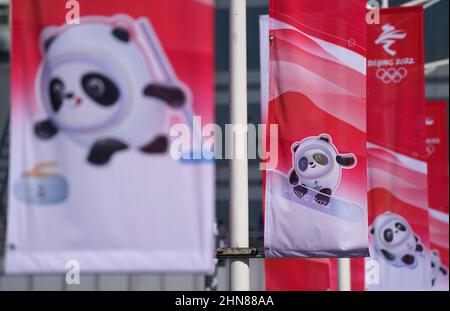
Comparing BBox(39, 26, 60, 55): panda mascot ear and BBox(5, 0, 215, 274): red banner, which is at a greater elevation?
BBox(39, 26, 60, 55): panda mascot ear

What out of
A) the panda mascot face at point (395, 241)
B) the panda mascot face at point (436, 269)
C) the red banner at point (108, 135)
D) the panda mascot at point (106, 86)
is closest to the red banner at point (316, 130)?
the red banner at point (108, 135)

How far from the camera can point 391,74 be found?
1215 centimetres

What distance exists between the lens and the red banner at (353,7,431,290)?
39.8 ft

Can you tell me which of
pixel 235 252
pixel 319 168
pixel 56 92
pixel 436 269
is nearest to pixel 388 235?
pixel 436 269

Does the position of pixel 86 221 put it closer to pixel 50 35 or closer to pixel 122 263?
pixel 122 263

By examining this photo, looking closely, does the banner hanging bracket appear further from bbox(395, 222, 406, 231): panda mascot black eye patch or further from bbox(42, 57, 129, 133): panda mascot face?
bbox(395, 222, 406, 231): panda mascot black eye patch

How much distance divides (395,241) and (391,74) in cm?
217

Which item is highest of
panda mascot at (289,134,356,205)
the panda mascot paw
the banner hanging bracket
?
panda mascot at (289,134,356,205)

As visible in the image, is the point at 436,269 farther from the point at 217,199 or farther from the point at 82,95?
the point at 82,95

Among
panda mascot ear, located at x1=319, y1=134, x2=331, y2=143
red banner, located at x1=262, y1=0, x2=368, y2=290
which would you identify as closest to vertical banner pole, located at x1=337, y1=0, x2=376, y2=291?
red banner, located at x1=262, y1=0, x2=368, y2=290

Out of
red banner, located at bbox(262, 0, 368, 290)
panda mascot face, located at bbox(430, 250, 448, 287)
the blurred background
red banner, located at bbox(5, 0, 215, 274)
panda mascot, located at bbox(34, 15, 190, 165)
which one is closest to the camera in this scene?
red banner, located at bbox(262, 0, 368, 290)

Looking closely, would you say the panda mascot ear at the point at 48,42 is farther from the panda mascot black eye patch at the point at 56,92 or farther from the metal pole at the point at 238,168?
Answer: the metal pole at the point at 238,168

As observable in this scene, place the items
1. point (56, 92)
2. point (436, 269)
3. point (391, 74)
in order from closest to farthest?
point (56, 92), point (391, 74), point (436, 269)

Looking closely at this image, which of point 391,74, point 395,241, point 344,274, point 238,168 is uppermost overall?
point 391,74
